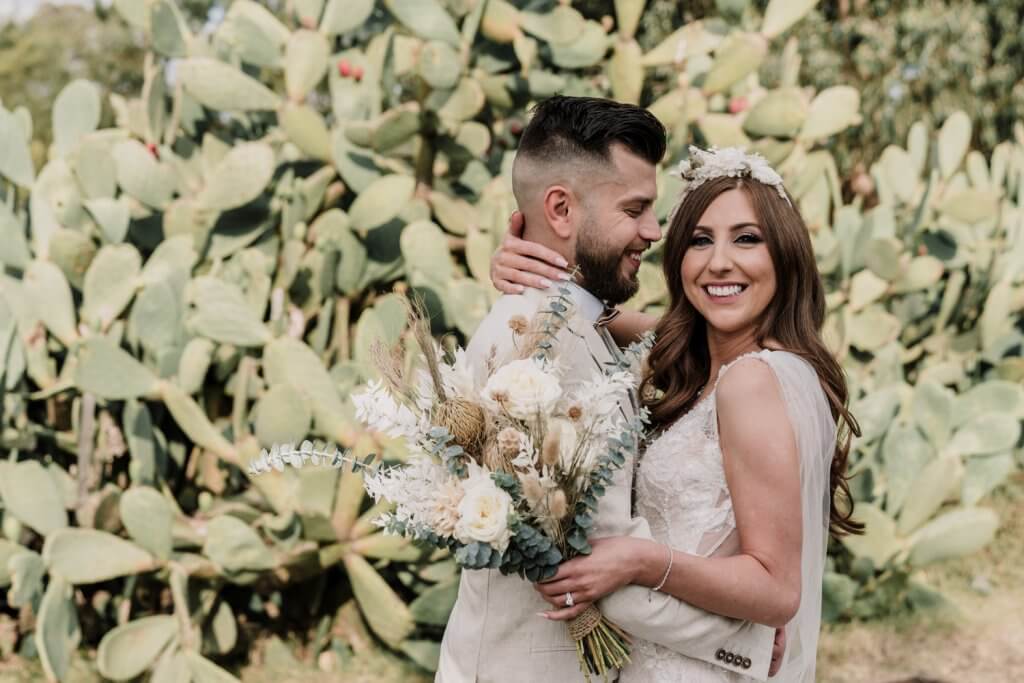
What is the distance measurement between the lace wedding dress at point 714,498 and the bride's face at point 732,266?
13cm

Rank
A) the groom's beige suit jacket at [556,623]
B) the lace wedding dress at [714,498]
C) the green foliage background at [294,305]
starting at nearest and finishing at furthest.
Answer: the groom's beige suit jacket at [556,623], the lace wedding dress at [714,498], the green foliage background at [294,305]

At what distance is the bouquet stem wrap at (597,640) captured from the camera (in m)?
1.81

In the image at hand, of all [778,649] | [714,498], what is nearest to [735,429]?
[714,498]

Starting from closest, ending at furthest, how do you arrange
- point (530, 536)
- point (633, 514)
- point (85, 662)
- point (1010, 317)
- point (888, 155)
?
point (530, 536)
point (633, 514)
point (85, 662)
point (888, 155)
point (1010, 317)

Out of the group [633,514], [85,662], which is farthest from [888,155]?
[85,662]

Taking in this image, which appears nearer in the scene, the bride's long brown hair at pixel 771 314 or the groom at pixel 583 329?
the groom at pixel 583 329

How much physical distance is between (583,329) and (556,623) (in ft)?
1.71

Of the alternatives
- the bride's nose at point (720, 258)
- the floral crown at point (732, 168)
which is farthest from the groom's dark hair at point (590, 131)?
the bride's nose at point (720, 258)

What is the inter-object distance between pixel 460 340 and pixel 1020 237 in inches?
125

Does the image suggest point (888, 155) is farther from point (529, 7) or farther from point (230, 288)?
point (230, 288)

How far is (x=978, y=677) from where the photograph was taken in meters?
4.34

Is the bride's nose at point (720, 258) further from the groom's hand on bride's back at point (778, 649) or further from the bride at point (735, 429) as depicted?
the groom's hand on bride's back at point (778, 649)

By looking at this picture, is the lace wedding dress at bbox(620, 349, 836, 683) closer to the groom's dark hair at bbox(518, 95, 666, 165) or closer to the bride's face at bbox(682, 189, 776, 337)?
the bride's face at bbox(682, 189, 776, 337)

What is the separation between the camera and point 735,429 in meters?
2.02
